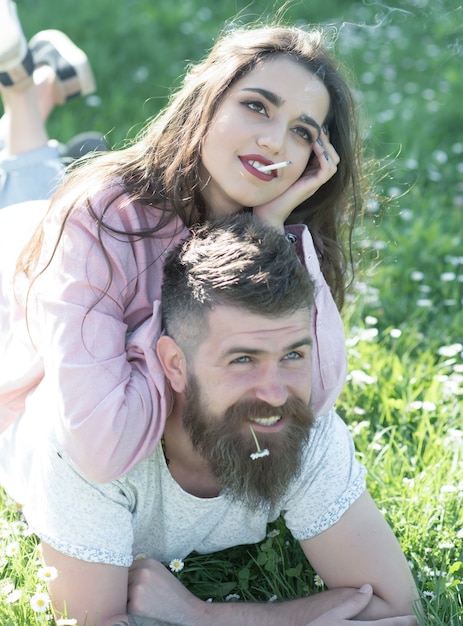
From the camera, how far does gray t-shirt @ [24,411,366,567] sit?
260 cm

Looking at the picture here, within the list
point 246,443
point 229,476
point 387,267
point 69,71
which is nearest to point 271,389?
point 246,443

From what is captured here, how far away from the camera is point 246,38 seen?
2.97 metres

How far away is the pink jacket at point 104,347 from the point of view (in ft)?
8.19

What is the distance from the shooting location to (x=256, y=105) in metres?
2.88

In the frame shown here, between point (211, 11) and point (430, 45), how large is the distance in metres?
1.68

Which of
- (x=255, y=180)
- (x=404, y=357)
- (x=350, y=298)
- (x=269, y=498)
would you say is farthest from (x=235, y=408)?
(x=350, y=298)

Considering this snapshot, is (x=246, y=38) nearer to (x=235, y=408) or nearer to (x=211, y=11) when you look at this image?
(x=235, y=408)

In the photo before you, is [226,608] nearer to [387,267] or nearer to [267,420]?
[267,420]

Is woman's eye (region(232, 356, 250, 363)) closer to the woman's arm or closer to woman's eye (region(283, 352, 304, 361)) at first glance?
woman's eye (region(283, 352, 304, 361))

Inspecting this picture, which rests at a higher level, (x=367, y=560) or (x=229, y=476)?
(x=229, y=476)

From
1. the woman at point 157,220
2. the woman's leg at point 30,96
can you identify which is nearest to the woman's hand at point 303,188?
the woman at point 157,220

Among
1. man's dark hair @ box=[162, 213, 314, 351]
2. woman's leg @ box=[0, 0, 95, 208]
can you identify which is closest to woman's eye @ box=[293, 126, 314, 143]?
man's dark hair @ box=[162, 213, 314, 351]

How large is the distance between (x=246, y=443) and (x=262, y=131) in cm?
90

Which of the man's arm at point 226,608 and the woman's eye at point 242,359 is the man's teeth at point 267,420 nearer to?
the woman's eye at point 242,359
